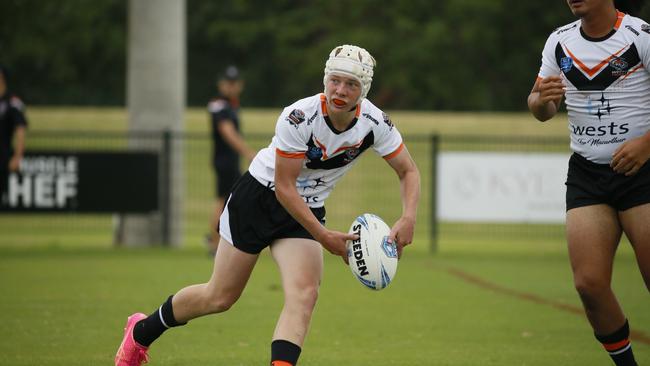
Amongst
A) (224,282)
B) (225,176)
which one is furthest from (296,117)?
(225,176)

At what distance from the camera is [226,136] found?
15.2m

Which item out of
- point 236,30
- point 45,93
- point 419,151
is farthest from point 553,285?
point 236,30

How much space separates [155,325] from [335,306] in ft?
14.0

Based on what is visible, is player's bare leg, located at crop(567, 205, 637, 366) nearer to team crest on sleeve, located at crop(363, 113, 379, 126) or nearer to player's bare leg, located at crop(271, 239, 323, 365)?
team crest on sleeve, located at crop(363, 113, 379, 126)

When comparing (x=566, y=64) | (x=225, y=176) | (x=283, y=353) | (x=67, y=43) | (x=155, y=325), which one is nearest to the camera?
(x=283, y=353)

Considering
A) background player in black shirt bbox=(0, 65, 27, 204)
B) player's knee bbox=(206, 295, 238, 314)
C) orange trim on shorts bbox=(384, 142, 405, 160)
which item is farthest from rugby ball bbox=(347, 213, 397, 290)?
background player in black shirt bbox=(0, 65, 27, 204)

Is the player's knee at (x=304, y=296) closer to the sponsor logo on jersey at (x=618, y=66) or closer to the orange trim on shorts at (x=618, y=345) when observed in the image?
the orange trim on shorts at (x=618, y=345)

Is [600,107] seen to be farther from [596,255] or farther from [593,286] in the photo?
[593,286]

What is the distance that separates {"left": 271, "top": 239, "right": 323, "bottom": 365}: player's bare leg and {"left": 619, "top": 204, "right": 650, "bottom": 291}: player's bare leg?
1.78m

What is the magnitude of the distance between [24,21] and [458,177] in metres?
30.4

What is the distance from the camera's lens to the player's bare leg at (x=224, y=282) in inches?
261

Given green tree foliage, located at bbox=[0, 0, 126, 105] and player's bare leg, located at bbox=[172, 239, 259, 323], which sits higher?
player's bare leg, located at bbox=[172, 239, 259, 323]

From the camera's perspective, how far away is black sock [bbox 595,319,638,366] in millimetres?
6504

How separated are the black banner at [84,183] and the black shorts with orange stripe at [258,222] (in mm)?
10647
